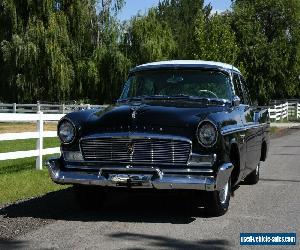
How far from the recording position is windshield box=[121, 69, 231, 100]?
791cm

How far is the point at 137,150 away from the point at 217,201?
120cm

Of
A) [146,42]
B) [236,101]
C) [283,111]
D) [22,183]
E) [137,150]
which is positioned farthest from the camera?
[283,111]

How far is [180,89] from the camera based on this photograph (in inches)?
314

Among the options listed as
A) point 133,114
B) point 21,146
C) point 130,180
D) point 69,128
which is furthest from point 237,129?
point 21,146

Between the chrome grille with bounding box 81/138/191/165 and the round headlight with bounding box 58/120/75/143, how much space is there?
0.19 m

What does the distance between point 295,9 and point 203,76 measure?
5502 centimetres

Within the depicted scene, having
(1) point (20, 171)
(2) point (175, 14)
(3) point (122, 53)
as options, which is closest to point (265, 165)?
(1) point (20, 171)

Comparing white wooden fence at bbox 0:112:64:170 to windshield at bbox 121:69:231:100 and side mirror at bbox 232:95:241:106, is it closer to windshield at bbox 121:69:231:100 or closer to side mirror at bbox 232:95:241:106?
windshield at bbox 121:69:231:100

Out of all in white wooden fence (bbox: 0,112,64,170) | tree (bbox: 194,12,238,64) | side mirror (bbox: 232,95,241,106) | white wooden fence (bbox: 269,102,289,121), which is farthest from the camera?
white wooden fence (bbox: 269,102,289,121)

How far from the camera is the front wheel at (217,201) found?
22.3 ft

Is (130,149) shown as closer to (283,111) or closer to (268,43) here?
(283,111)

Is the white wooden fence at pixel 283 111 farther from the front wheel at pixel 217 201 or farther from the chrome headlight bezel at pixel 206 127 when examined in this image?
the chrome headlight bezel at pixel 206 127

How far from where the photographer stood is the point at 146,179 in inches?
253

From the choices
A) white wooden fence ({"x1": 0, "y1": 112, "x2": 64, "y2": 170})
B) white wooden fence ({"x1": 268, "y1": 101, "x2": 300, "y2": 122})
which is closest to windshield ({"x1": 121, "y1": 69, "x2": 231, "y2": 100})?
white wooden fence ({"x1": 0, "y1": 112, "x2": 64, "y2": 170})
